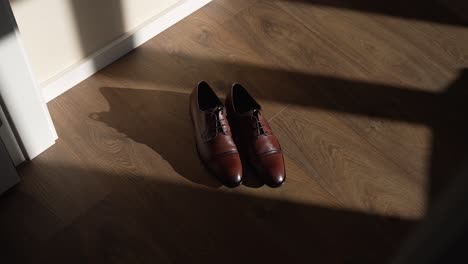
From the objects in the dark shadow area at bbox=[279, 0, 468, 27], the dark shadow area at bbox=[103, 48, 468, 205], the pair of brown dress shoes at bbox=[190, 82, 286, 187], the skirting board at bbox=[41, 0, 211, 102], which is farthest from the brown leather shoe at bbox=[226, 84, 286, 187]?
the dark shadow area at bbox=[279, 0, 468, 27]

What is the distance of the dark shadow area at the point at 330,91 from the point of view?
149 cm

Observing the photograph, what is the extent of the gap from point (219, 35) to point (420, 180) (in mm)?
737

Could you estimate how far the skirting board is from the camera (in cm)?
142

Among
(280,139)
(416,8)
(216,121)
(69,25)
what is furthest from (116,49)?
(416,8)

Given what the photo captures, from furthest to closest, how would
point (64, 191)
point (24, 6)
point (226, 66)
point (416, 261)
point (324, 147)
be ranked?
1. point (226, 66)
2. point (324, 147)
3. point (64, 191)
4. point (24, 6)
5. point (416, 261)

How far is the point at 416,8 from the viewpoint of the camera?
67.9 inches

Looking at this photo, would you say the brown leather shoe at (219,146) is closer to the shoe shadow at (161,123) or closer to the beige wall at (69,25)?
the shoe shadow at (161,123)

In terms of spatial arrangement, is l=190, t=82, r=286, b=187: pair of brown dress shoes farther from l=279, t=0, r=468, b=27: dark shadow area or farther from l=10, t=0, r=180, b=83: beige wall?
l=279, t=0, r=468, b=27: dark shadow area

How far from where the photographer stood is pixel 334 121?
1.47 meters

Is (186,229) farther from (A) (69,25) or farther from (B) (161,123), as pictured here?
(A) (69,25)

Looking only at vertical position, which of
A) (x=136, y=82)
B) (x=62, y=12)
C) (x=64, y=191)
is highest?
(x=62, y=12)

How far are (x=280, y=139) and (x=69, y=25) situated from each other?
636 mm

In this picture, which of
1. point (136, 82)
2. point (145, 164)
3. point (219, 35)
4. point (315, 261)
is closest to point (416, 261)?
point (315, 261)

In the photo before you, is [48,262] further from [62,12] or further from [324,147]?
[324,147]
